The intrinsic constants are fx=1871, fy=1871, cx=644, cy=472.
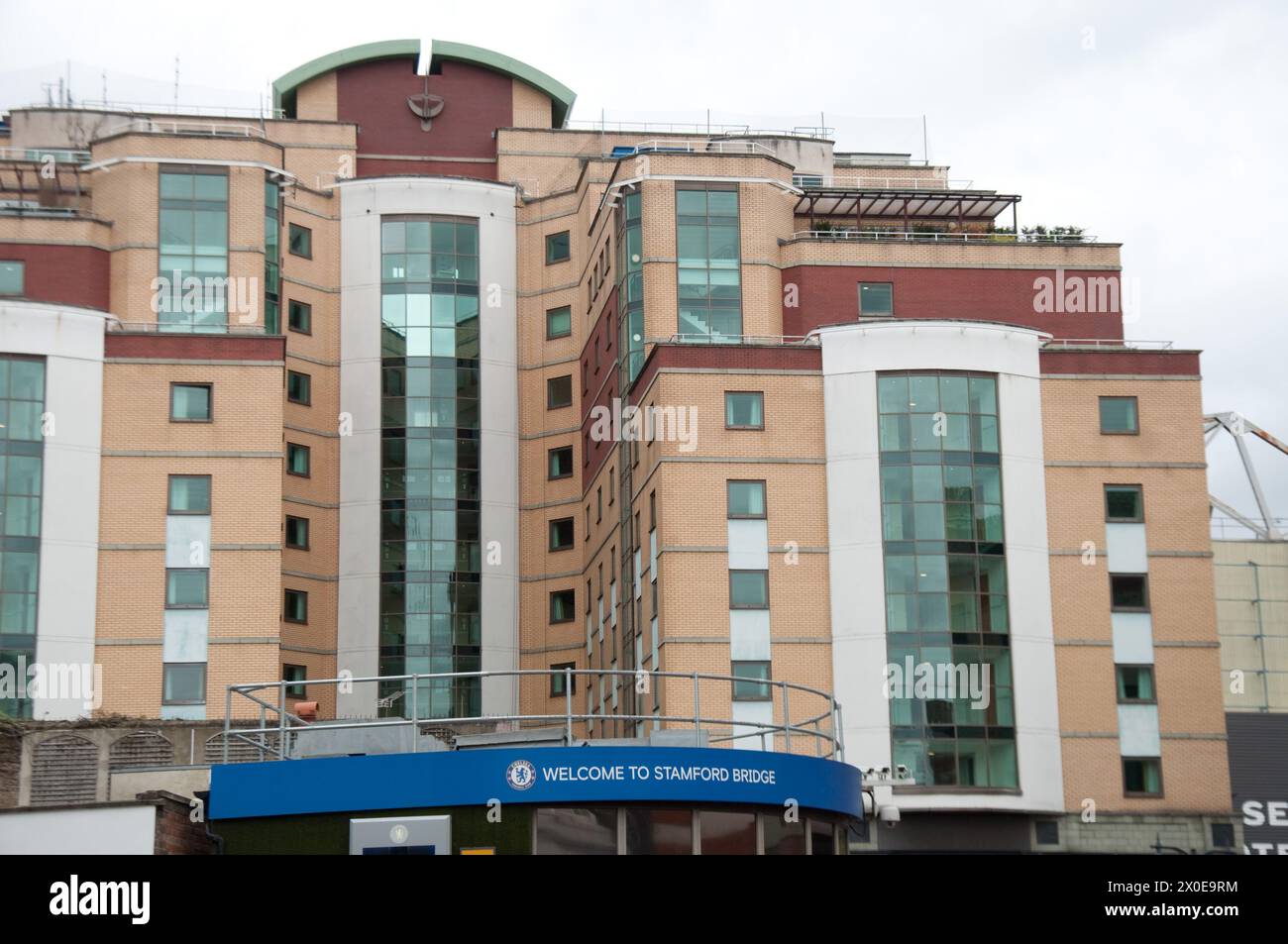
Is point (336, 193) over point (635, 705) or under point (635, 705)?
over

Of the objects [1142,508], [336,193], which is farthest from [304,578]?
[1142,508]

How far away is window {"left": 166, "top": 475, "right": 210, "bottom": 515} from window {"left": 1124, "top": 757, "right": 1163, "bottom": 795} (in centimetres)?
3420

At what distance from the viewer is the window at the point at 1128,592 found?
66.2 metres

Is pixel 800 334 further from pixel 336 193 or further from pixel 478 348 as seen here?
pixel 336 193

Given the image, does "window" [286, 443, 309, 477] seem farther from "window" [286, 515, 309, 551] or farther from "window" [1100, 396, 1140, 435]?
"window" [1100, 396, 1140, 435]

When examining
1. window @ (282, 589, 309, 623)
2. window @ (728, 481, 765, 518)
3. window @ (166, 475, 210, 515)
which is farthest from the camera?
window @ (282, 589, 309, 623)

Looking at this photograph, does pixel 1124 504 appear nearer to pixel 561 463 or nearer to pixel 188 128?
pixel 561 463

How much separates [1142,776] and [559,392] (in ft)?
108

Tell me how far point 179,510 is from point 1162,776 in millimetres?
36387

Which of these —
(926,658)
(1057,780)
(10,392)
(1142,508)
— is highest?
(10,392)

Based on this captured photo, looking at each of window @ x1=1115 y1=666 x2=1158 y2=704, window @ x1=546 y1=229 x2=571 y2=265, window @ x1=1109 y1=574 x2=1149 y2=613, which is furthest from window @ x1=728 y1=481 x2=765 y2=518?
window @ x1=546 y1=229 x2=571 y2=265

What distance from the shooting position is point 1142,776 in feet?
212

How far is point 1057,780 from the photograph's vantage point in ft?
208

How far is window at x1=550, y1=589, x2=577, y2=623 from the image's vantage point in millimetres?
82375
